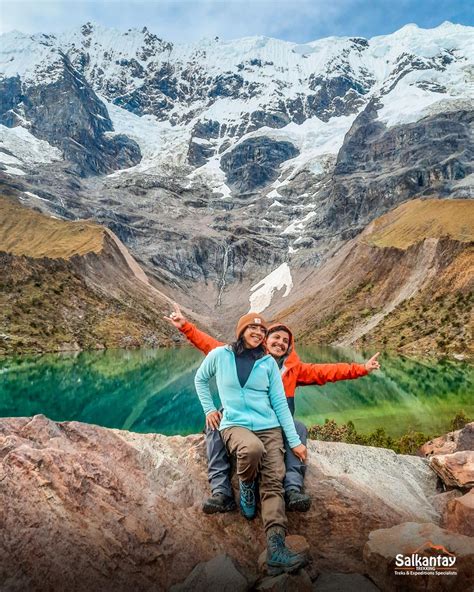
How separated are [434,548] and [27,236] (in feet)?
492

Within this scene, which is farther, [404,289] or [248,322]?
[404,289]

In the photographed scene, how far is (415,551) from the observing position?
657 cm

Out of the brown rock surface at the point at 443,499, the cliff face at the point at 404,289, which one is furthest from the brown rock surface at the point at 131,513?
the cliff face at the point at 404,289

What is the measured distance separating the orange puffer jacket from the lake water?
70.4ft

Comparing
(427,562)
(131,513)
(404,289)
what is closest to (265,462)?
(131,513)

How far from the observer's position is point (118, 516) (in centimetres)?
728

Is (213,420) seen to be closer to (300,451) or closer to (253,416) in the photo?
(253,416)

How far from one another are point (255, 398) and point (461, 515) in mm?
4043

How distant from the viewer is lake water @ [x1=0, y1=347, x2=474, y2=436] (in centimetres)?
3488

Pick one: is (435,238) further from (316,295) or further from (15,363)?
(15,363)

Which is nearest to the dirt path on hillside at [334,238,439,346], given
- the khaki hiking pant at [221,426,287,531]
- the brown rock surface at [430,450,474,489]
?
the brown rock surface at [430,450,474,489]

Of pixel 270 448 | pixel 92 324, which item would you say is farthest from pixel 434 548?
pixel 92 324

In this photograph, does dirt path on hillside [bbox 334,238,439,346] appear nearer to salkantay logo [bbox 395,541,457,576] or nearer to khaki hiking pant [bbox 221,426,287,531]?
khaki hiking pant [bbox 221,426,287,531]

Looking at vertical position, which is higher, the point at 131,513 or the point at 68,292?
the point at 131,513
